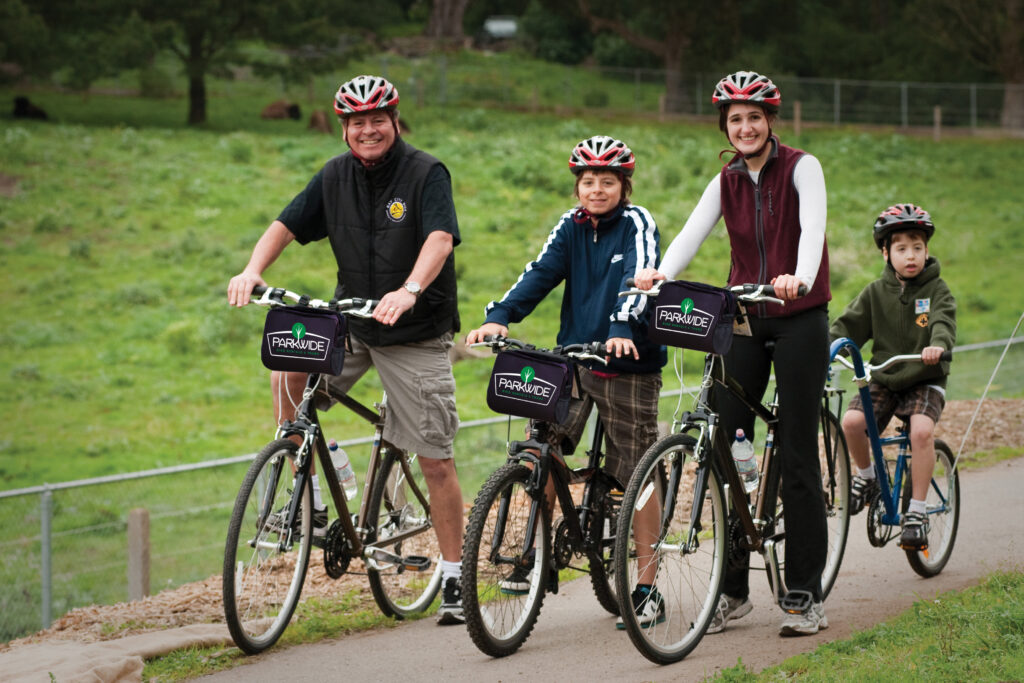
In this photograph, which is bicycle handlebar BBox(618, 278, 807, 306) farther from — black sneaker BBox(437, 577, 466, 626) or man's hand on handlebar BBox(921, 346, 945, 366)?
black sneaker BBox(437, 577, 466, 626)

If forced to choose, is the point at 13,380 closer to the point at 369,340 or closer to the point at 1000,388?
the point at 1000,388

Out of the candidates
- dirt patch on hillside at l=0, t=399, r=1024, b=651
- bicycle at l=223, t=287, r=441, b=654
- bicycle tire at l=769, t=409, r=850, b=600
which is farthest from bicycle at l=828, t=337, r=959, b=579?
dirt patch on hillside at l=0, t=399, r=1024, b=651

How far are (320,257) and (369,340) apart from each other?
22229 mm

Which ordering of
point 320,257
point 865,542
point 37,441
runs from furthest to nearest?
point 320,257 < point 37,441 < point 865,542

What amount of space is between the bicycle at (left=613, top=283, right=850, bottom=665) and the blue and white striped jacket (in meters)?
0.35

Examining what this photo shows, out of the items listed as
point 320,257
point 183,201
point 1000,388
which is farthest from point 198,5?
point 1000,388

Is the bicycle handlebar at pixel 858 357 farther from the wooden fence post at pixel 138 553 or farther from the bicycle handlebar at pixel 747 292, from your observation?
the wooden fence post at pixel 138 553

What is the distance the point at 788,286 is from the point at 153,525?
33.0ft

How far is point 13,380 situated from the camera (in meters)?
22.2

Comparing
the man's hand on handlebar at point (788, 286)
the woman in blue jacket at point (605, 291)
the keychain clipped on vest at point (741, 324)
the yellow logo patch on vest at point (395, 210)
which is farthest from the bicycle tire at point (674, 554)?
the yellow logo patch on vest at point (395, 210)

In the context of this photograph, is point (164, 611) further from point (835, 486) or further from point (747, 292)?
point (747, 292)

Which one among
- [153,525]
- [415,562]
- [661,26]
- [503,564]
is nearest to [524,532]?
[503,564]

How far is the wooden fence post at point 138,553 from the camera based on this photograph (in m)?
9.71

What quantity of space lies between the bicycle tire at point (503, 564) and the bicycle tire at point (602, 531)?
0.91ft
